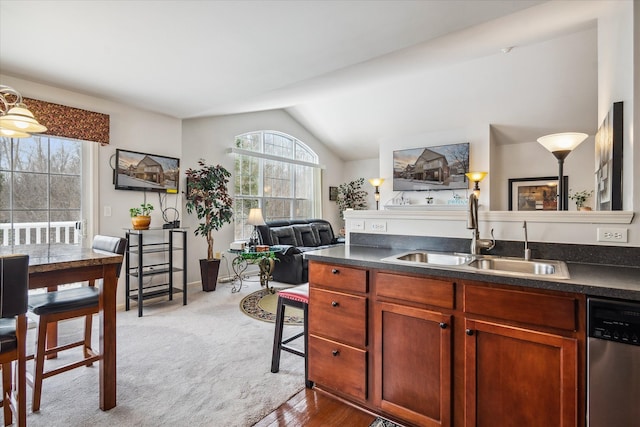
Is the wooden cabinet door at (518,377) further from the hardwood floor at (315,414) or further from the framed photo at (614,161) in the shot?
the framed photo at (614,161)

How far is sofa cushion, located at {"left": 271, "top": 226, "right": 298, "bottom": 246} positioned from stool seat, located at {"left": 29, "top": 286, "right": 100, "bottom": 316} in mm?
3353

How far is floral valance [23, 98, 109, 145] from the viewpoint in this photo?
120 inches

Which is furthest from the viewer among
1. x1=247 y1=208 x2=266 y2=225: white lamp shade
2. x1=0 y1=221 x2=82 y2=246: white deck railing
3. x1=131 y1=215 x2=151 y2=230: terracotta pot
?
x1=247 y1=208 x2=266 y2=225: white lamp shade

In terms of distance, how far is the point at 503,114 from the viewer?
5746 millimetres

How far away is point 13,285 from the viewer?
4.72ft

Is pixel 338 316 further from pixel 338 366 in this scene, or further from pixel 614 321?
pixel 614 321

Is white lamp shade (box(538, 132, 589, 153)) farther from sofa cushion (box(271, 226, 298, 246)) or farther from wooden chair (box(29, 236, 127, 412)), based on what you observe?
sofa cushion (box(271, 226, 298, 246))

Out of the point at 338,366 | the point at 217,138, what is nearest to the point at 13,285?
the point at 338,366

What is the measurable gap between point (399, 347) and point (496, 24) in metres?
3.09

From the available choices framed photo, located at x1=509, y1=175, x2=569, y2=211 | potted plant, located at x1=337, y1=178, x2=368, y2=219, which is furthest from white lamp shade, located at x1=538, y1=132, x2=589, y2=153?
potted plant, located at x1=337, y1=178, x2=368, y2=219

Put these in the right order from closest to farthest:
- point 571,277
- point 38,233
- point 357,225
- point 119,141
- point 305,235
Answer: point 571,277 → point 357,225 → point 38,233 → point 119,141 → point 305,235

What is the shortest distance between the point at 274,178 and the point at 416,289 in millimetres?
5244

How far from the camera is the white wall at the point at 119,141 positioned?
10.9ft

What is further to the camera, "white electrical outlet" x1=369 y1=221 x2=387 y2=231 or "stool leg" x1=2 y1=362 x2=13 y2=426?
"white electrical outlet" x1=369 y1=221 x2=387 y2=231
